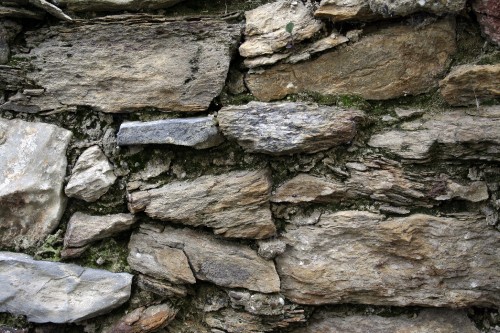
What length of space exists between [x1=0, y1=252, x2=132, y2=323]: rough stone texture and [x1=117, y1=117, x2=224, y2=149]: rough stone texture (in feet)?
Answer: 2.64

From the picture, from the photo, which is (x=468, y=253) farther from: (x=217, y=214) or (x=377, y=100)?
(x=217, y=214)

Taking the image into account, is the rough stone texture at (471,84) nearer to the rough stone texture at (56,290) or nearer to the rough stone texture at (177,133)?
the rough stone texture at (177,133)

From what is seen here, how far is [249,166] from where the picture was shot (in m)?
2.64

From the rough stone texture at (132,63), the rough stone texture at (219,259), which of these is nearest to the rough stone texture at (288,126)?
the rough stone texture at (132,63)

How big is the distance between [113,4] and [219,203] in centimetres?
132

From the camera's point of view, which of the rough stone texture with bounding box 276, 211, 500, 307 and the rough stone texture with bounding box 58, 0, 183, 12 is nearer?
the rough stone texture with bounding box 276, 211, 500, 307

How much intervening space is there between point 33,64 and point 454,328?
2.78m

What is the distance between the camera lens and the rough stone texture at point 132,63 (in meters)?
2.68

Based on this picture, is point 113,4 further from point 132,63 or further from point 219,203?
point 219,203

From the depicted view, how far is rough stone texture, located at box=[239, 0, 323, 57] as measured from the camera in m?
2.53

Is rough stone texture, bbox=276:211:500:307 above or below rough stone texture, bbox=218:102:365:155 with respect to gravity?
below

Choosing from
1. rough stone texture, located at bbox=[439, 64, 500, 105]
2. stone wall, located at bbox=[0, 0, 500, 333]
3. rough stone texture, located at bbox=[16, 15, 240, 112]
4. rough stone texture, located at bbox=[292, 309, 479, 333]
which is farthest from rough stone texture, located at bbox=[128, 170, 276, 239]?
rough stone texture, located at bbox=[439, 64, 500, 105]

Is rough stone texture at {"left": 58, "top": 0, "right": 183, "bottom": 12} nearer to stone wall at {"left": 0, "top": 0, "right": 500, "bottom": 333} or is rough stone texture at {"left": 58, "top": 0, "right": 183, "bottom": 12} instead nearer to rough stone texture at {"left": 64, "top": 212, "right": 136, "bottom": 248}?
stone wall at {"left": 0, "top": 0, "right": 500, "bottom": 333}

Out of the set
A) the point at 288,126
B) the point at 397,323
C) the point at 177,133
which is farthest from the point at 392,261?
the point at 177,133
